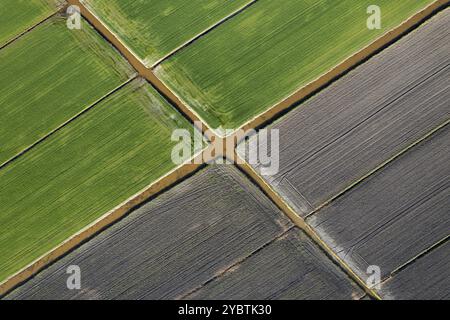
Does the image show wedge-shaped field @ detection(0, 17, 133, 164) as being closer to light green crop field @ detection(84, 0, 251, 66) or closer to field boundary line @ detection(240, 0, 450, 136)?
light green crop field @ detection(84, 0, 251, 66)

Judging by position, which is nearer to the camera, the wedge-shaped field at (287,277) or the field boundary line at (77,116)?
the wedge-shaped field at (287,277)

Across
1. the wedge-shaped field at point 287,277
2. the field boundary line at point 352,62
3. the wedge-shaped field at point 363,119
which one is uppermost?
the field boundary line at point 352,62

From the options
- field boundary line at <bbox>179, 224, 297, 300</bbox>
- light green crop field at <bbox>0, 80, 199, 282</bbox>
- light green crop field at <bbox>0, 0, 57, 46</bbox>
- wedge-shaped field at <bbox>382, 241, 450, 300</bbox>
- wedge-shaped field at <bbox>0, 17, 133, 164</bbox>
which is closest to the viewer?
wedge-shaped field at <bbox>382, 241, 450, 300</bbox>

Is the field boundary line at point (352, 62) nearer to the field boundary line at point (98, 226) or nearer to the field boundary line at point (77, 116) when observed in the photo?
the field boundary line at point (98, 226)

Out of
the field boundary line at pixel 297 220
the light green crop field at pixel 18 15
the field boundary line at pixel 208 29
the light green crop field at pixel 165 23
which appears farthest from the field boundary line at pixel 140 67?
the field boundary line at pixel 297 220

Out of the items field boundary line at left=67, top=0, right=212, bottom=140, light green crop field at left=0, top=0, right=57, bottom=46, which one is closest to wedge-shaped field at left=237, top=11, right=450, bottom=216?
field boundary line at left=67, top=0, right=212, bottom=140

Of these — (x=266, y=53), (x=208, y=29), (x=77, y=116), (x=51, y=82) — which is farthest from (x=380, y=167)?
(x=51, y=82)
